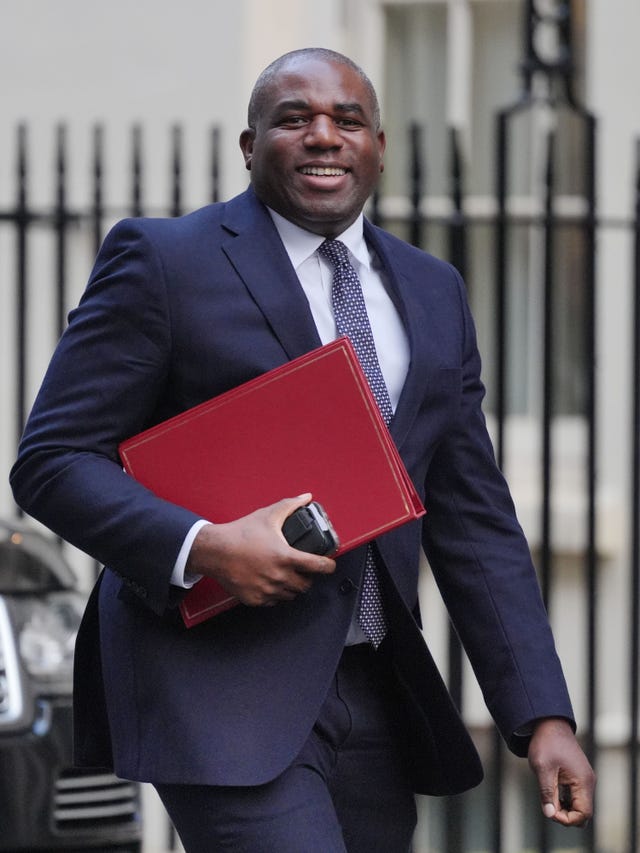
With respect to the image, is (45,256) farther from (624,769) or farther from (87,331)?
(87,331)

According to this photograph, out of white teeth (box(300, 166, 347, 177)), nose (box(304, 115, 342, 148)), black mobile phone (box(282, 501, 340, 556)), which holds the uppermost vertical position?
nose (box(304, 115, 342, 148))

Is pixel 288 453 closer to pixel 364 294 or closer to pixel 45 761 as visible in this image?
pixel 364 294

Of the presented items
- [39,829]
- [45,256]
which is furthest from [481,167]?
[39,829]

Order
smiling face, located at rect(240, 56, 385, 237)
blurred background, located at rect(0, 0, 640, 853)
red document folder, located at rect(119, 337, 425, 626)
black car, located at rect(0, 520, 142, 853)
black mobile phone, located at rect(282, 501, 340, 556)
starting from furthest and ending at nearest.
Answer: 1. blurred background, located at rect(0, 0, 640, 853)
2. black car, located at rect(0, 520, 142, 853)
3. smiling face, located at rect(240, 56, 385, 237)
4. red document folder, located at rect(119, 337, 425, 626)
5. black mobile phone, located at rect(282, 501, 340, 556)

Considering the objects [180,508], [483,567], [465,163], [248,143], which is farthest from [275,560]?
[465,163]

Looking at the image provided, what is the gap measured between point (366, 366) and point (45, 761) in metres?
1.62

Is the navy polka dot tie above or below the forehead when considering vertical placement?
below

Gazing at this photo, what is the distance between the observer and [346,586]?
261 cm

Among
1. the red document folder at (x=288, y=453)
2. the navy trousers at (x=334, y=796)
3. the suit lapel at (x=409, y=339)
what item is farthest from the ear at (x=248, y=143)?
the navy trousers at (x=334, y=796)

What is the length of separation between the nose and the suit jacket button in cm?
61

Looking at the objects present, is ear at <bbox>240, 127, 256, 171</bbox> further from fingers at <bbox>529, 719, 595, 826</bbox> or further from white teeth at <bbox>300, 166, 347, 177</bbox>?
fingers at <bbox>529, 719, 595, 826</bbox>

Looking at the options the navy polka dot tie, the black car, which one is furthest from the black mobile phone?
the black car

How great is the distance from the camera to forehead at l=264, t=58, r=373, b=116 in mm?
2656

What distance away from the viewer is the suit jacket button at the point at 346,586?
2.61m
